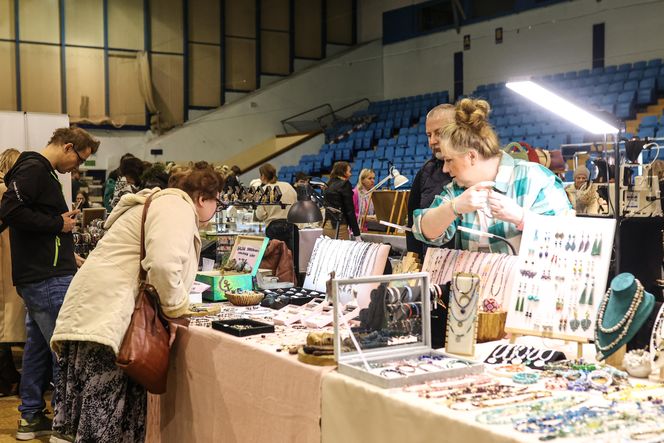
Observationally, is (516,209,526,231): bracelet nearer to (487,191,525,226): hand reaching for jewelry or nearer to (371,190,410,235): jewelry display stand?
(487,191,525,226): hand reaching for jewelry

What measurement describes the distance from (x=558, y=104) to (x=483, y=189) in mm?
537

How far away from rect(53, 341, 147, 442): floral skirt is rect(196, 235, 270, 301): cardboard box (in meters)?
0.60

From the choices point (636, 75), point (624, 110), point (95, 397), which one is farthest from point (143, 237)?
point (636, 75)

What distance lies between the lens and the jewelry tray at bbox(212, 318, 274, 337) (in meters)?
2.45

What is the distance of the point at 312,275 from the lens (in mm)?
3158

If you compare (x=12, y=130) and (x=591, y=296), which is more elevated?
(x=12, y=130)

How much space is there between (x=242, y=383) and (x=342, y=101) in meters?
15.1

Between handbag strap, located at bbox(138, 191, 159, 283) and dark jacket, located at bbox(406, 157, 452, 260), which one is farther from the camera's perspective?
dark jacket, located at bbox(406, 157, 452, 260)

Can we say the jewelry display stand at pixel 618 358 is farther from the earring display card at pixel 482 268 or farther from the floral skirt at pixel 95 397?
the floral skirt at pixel 95 397

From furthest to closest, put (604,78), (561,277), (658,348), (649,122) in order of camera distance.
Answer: (604,78) → (649,122) → (561,277) → (658,348)

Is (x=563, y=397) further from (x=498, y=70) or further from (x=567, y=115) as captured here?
(x=498, y=70)

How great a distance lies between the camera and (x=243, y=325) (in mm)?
2559

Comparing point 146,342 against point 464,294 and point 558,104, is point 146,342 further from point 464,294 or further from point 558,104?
point 558,104

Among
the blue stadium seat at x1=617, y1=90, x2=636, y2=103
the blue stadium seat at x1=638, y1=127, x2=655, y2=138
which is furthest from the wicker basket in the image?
the blue stadium seat at x1=617, y1=90, x2=636, y2=103
